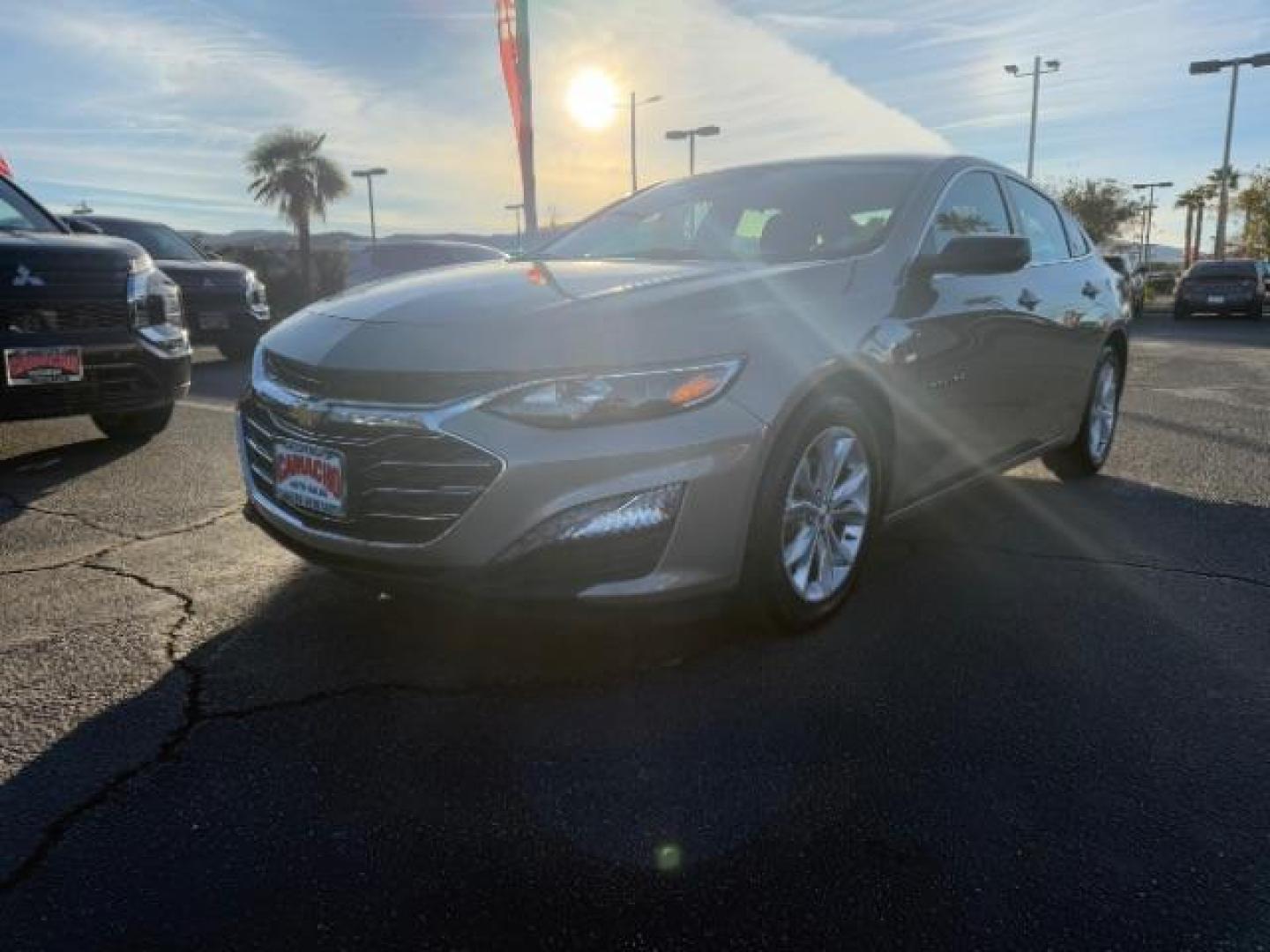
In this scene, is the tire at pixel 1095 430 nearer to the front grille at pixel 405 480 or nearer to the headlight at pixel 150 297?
the front grille at pixel 405 480

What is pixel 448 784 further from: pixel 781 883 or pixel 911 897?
pixel 911 897

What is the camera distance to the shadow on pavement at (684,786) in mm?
1759

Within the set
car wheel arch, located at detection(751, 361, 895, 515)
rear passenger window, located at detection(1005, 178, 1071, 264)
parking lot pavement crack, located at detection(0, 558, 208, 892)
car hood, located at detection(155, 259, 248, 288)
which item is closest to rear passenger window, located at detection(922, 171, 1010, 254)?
rear passenger window, located at detection(1005, 178, 1071, 264)

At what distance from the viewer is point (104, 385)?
A: 5.19 metres

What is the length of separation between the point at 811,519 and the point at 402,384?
1.25 m

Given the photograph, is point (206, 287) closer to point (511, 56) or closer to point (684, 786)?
point (511, 56)

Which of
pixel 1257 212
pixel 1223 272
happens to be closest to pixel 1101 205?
pixel 1257 212

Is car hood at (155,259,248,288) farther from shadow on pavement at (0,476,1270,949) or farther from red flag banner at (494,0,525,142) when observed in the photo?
shadow on pavement at (0,476,1270,949)

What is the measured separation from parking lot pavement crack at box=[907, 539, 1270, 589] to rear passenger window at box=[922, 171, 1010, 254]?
1.17 meters

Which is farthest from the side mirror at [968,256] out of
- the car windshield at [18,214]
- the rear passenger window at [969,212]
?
the car windshield at [18,214]

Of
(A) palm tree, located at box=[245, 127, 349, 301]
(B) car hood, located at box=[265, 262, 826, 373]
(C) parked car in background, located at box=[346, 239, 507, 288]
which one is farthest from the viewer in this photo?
(A) palm tree, located at box=[245, 127, 349, 301]

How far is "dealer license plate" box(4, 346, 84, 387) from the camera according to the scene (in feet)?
15.5

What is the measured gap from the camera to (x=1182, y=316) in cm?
2194

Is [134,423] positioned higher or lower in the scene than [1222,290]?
lower
